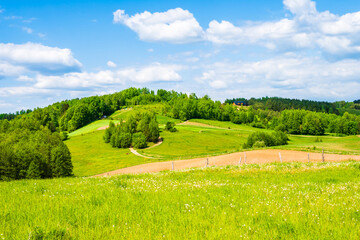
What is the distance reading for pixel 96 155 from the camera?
328 ft

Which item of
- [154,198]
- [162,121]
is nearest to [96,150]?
[162,121]

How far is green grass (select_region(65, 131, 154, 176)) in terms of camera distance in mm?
79688

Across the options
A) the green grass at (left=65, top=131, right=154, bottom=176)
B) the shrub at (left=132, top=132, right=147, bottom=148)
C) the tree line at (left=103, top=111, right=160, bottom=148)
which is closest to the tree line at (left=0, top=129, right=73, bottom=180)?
the green grass at (left=65, top=131, right=154, bottom=176)

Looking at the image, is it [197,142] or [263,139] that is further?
[197,142]

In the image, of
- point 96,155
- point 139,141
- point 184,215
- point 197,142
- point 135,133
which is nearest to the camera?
point 184,215

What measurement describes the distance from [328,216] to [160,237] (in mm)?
5108

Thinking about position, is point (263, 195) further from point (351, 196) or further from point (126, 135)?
point (126, 135)

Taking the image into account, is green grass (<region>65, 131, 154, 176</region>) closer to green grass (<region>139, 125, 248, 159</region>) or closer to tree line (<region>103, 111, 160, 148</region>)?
tree line (<region>103, 111, 160, 148</region>)

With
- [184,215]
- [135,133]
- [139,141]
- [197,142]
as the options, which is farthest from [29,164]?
[197,142]

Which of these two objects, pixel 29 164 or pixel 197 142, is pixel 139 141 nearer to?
pixel 197 142

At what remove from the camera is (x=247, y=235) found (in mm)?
6629

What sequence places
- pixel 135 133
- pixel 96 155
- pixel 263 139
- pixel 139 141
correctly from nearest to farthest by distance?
pixel 263 139, pixel 96 155, pixel 139 141, pixel 135 133

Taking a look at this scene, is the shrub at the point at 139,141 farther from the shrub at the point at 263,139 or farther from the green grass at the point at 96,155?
the shrub at the point at 263,139

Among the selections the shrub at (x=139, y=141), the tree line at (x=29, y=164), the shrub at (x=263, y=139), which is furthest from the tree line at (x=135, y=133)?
the tree line at (x=29, y=164)
